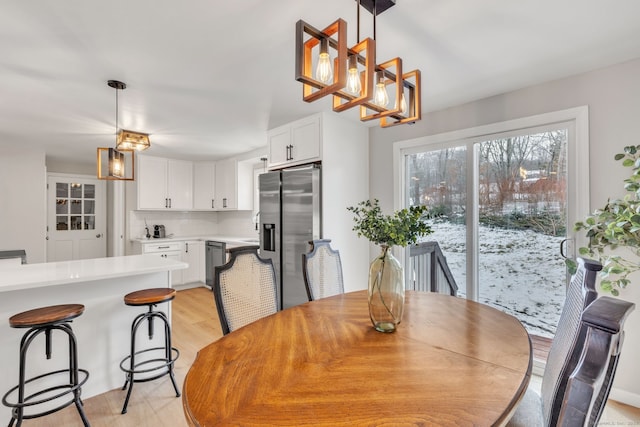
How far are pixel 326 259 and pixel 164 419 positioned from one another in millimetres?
1478

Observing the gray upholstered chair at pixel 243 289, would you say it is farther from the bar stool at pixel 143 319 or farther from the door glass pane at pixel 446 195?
the door glass pane at pixel 446 195

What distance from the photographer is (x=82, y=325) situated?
2227mm

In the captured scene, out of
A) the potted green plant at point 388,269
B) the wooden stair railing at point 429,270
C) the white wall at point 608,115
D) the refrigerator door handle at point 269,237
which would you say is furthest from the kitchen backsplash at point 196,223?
the potted green plant at point 388,269

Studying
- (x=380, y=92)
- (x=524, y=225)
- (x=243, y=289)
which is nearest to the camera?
(x=380, y=92)

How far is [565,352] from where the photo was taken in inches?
42.4

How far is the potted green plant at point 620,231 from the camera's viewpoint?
1848 millimetres

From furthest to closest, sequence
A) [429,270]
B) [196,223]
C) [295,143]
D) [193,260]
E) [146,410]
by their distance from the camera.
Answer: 1. [196,223]
2. [193,260]
3. [295,143]
4. [429,270]
5. [146,410]

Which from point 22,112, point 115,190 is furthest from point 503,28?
point 115,190

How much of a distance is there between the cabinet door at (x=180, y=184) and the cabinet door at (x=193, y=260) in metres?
0.76

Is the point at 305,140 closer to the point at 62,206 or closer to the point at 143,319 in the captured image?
the point at 143,319

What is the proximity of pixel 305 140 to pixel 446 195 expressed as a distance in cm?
160

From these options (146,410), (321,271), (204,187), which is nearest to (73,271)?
(146,410)

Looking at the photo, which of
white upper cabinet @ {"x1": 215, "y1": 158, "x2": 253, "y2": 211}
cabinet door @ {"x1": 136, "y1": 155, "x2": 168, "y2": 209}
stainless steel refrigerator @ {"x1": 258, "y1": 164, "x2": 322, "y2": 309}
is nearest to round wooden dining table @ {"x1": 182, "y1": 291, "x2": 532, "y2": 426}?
stainless steel refrigerator @ {"x1": 258, "y1": 164, "x2": 322, "y2": 309}

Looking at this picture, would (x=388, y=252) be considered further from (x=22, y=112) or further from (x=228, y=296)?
(x=22, y=112)
